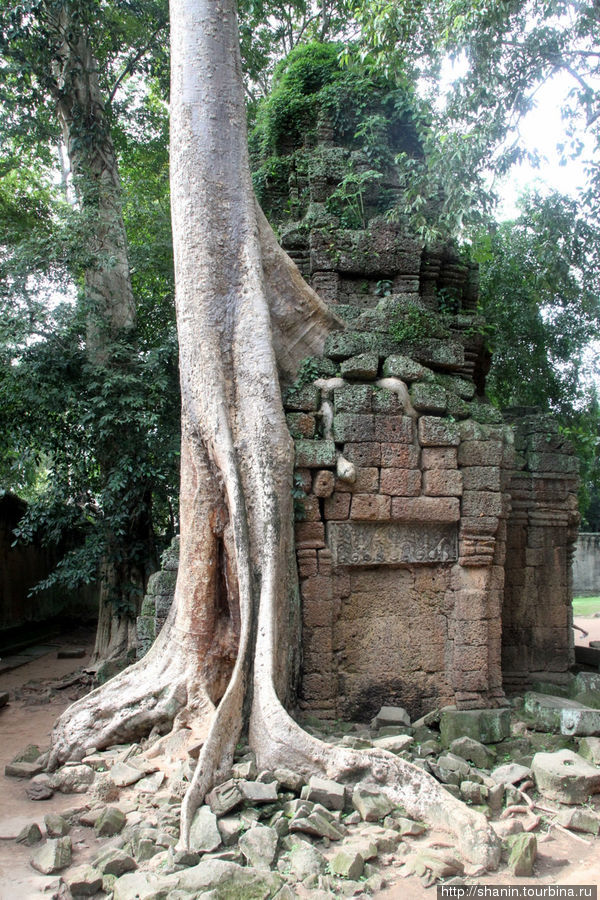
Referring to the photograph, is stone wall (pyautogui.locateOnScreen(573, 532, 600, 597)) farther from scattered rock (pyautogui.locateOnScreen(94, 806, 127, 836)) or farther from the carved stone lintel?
scattered rock (pyautogui.locateOnScreen(94, 806, 127, 836))

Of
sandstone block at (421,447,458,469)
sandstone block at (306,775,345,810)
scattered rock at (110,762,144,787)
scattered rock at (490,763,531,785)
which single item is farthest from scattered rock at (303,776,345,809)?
sandstone block at (421,447,458,469)

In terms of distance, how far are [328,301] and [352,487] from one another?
1.84 metres

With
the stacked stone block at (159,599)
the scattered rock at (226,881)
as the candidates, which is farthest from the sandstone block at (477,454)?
the scattered rock at (226,881)

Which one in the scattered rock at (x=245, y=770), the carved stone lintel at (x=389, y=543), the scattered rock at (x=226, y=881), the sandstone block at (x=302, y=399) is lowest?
the scattered rock at (x=226, y=881)

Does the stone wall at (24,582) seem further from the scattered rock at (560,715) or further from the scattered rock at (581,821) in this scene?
the scattered rock at (581,821)

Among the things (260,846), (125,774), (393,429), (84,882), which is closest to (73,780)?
(125,774)

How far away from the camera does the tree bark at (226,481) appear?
3.67m

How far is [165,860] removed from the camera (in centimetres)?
287

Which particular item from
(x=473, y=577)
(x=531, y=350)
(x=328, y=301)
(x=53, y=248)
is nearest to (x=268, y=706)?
(x=473, y=577)

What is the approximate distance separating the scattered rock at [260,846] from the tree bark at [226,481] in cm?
35

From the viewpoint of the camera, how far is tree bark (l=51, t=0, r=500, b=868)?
12.0 ft

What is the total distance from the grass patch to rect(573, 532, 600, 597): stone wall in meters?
0.65

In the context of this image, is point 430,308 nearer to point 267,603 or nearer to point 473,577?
point 473,577

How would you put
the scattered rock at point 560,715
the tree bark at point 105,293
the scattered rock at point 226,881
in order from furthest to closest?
the tree bark at point 105,293
the scattered rock at point 560,715
the scattered rock at point 226,881
